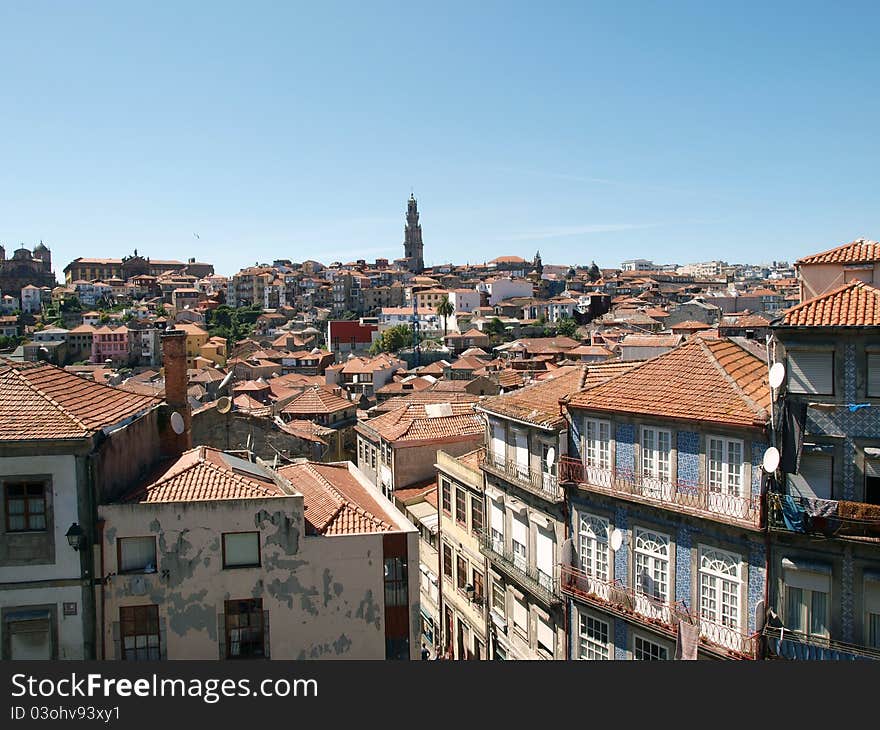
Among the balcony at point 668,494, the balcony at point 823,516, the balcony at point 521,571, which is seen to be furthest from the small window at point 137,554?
the balcony at point 823,516

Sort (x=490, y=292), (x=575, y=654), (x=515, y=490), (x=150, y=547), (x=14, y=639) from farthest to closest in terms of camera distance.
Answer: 1. (x=490, y=292)
2. (x=515, y=490)
3. (x=575, y=654)
4. (x=150, y=547)
5. (x=14, y=639)

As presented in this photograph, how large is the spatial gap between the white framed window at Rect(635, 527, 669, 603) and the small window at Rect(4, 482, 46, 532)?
42.0 feet

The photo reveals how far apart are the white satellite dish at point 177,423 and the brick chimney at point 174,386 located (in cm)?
8

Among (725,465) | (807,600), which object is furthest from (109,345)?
(807,600)

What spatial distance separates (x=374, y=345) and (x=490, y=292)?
155ft

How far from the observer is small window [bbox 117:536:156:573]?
1431 centimetres

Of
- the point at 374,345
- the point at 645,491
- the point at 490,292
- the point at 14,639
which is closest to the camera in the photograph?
the point at 14,639

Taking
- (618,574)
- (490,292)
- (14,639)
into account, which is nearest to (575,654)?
(618,574)

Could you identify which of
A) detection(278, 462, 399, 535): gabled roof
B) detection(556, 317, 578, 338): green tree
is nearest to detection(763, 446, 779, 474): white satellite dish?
detection(278, 462, 399, 535): gabled roof

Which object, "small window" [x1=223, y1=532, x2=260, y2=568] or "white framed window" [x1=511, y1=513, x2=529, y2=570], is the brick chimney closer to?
"small window" [x1=223, y1=532, x2=260, y2=568]

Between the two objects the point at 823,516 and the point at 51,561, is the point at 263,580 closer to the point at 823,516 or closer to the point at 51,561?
the point at 51,561

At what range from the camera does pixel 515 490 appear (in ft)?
73.5

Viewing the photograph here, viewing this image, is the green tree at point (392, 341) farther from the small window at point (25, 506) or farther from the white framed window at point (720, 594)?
the small window at point (25, 506)

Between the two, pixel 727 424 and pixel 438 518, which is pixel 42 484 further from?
pixel 438 518
